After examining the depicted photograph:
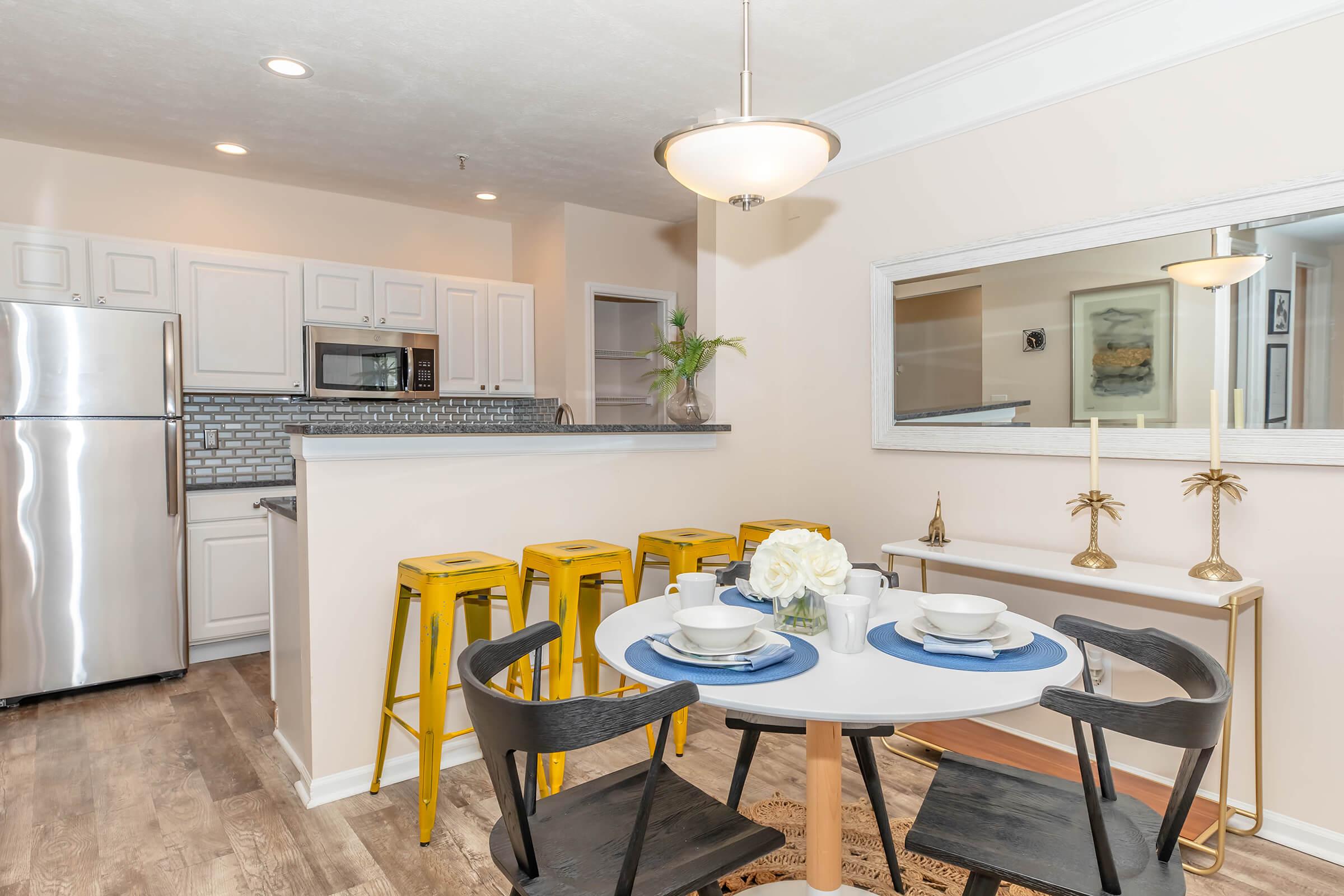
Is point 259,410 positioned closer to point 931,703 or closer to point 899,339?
point 899,339

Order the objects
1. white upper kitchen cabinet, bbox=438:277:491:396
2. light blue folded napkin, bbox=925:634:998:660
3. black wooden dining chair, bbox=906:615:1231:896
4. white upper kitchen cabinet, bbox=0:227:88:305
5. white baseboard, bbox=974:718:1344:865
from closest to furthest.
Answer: black wooden dining chair, bbox=906:615:1231:896 → light blue folded napkin, bbox=925:634:998:660 → white baseboard, bbox=974:718:1344:865 → white upper kitchen cabinet, bbox=0:227:88:305 → white upper kitchen cabinet, bbox=438:277:491:396

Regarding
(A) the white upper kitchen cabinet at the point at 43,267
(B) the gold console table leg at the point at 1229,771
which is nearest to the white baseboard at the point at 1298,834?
(B) the gold console table leg at the point at 1229,771

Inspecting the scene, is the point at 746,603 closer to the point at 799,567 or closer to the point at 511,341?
the point at 799,567

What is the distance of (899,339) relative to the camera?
320 cm

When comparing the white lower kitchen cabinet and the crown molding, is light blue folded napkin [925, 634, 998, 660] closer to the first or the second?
the crown molding

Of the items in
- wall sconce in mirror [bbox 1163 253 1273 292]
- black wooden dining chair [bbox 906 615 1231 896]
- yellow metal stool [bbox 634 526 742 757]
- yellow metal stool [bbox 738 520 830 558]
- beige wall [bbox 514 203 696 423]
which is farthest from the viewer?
beige wall [bbox 514 203 696 423]

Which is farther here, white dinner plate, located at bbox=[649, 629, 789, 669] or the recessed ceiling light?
the recessed ceiling light

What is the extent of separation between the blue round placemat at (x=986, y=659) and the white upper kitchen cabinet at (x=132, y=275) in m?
3.62

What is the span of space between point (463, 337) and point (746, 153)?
326 centimetres

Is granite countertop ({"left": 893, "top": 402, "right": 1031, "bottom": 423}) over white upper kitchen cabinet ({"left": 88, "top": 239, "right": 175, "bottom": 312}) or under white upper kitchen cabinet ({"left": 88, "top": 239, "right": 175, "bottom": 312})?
under

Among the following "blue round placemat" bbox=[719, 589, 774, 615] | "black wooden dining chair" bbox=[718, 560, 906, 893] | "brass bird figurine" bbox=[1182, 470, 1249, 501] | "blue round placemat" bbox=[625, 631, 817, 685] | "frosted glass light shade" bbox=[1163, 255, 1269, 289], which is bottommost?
"black wooden dining chair" bbox=[718, 560, 906, 893]

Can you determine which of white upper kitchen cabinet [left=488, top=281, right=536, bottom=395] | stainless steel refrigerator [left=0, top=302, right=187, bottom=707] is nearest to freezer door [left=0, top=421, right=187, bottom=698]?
stainless steel refrigerator [left=0, top=302, right=187, bottom=707]

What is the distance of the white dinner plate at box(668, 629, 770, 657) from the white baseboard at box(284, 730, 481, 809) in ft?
3.68

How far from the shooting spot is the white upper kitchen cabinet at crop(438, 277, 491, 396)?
472cm
